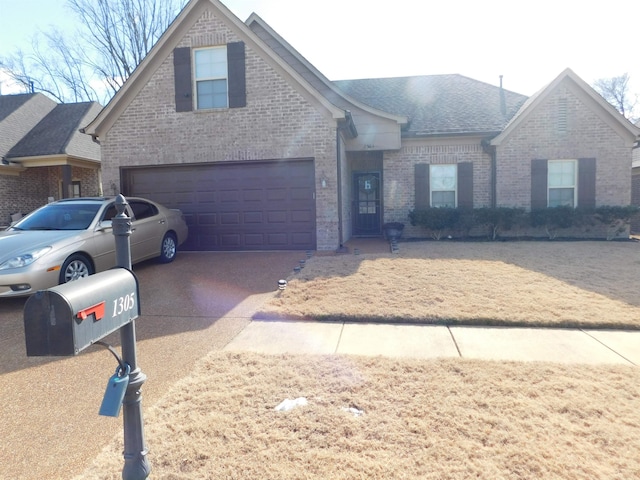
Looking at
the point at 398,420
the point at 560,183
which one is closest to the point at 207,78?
the point at 398,420

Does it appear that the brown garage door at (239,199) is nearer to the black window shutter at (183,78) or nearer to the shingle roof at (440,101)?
the black window shutter at (183,78)

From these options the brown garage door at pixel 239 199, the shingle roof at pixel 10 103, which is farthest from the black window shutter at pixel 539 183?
the shingle roof at pixel 10 103

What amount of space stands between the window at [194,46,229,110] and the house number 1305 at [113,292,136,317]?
9261 mm

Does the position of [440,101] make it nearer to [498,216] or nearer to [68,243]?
[498,216]

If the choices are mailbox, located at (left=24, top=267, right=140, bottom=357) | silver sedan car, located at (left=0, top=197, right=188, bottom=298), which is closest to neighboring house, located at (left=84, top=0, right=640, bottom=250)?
silver sedan car, located at (left=0, top=197, right=188, bottom=298)

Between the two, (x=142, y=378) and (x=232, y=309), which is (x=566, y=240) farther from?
(x=142, y=378)

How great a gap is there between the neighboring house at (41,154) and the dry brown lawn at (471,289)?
482 inches

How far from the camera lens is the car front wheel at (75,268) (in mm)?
5938

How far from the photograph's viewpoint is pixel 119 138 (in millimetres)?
10617

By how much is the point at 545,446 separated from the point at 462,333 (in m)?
2.21

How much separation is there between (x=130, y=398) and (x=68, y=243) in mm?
4953

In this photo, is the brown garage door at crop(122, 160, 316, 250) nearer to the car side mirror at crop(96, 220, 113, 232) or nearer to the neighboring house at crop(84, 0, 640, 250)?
the neighboring house at crop(84, 0, 640, 250)

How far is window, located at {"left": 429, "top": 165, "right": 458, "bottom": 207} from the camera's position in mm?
12898

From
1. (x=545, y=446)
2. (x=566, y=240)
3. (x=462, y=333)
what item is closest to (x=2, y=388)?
(x=545, y=446)
